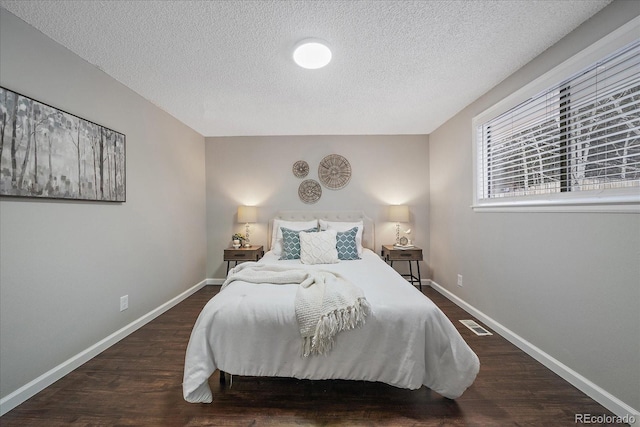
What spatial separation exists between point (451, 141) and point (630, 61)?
1.82 meters

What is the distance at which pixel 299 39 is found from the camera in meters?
1.79

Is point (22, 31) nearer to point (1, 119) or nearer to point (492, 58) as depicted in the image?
point (1, 119)

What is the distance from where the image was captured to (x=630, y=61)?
146 cm

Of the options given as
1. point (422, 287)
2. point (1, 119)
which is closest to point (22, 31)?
point (1, 119)

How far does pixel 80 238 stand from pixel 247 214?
77.2 inches

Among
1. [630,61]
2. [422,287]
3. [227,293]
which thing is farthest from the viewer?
[422,287]

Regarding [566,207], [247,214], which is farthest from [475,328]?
[247,214]

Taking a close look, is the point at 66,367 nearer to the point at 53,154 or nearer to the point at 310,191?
the point at 53,154

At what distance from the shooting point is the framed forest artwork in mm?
1521

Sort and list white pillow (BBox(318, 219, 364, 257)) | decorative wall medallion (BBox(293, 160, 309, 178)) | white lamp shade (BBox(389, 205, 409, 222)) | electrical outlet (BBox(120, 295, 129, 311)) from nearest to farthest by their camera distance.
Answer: electrical outlet (BBox(120, 295, 129, 311)), white pillow (BBox(318, 219, 364, 257)), white lamp shade (BBox(389, 205, 409, 222)), decorative wall medallion (BBox(293, 160, 309, 178))

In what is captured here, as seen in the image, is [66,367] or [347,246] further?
[347,246]

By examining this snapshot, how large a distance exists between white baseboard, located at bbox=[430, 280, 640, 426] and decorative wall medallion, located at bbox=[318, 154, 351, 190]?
7.92 ft

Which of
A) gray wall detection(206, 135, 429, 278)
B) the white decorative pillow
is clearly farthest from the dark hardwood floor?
gray wall detection(206, 135, 429, 278)

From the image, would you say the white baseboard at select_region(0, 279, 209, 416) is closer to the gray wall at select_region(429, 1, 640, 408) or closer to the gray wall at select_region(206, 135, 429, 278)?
the gray wall at select_region(206, 135, 429, 278)
